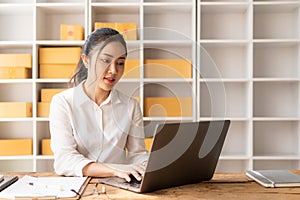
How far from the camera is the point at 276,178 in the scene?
1.81 metres

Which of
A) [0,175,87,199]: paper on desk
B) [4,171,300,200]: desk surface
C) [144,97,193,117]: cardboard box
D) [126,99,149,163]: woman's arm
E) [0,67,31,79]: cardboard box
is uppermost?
A: [0,67,31,79]: cardboard box

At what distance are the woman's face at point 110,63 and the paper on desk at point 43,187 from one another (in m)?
0.45

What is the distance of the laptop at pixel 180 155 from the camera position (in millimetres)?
1543

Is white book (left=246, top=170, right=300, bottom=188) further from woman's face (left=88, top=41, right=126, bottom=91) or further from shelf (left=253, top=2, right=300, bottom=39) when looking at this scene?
shelf (left=253, top=2, right=300, bottom=39)

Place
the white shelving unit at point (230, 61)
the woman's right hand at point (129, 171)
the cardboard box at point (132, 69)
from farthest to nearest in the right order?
the white shelving unit at point (230, 61), the cardboard box at point (132, 69), the woman's right hand at point (129, 171)

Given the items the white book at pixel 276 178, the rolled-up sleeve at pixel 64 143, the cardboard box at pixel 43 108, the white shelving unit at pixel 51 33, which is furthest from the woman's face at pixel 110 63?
the cardboard box at pixel 43 108

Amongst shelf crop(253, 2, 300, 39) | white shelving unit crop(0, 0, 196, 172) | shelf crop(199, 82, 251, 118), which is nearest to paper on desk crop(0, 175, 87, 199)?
white shelving unit crop(0, 0, 196, 172)

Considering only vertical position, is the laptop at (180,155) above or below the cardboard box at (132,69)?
below

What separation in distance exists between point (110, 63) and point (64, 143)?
418 mm

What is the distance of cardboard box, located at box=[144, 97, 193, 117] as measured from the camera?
2414 millimetres

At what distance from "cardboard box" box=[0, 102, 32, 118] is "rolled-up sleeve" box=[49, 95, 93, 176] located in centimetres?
154

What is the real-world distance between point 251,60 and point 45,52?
158 cm

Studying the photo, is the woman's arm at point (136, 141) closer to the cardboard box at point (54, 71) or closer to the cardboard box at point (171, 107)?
the cardboard box at point (171, 107)

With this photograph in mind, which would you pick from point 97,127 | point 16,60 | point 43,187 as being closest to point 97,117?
point 97,127
